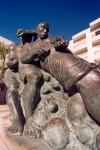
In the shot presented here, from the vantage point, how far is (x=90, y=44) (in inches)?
916

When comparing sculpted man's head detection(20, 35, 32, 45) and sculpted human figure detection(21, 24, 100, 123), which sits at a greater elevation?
sculpted man's head detection(20, 35, 32, 45)

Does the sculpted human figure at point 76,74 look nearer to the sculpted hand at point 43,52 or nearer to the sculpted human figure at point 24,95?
the sculpted hand at point 43,52

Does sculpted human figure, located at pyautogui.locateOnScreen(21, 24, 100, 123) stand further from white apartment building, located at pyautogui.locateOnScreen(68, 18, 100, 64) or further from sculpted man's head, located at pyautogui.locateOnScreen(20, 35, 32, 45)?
white apartment building, located at pyautogui.locateOnScreen(68, 18, 100, 64)

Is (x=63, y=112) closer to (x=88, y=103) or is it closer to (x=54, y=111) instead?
(x=54, y=111)

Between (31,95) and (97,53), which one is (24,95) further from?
(97,53)

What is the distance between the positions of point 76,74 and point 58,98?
543 millimetres

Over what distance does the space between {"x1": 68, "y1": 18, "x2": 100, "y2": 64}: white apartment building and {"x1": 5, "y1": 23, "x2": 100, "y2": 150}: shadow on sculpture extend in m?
19.0

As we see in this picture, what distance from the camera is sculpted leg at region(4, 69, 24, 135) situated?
6.24 ft

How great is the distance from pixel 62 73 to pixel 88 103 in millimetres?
452

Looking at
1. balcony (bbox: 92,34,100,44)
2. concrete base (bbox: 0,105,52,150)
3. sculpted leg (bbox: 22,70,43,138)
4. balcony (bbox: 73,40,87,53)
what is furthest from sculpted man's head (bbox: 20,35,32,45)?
balcony (bbox: 73,40,87,53)

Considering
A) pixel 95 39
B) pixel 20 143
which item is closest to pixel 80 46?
pixel 95 39

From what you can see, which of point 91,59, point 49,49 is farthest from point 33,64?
point 91,59

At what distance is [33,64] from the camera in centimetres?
238

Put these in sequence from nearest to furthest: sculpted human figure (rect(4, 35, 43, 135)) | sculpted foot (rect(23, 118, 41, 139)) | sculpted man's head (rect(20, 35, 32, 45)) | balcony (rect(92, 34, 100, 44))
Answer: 1. sculpted foot (rect(23, 118, 41, 139))
2. sculpted human figure (rect(4, 35, 43, 135))
3. sculpted man's head (rect(20, 35, 32, 45))
4. balcony (rect(92, 34, 100, 44))
